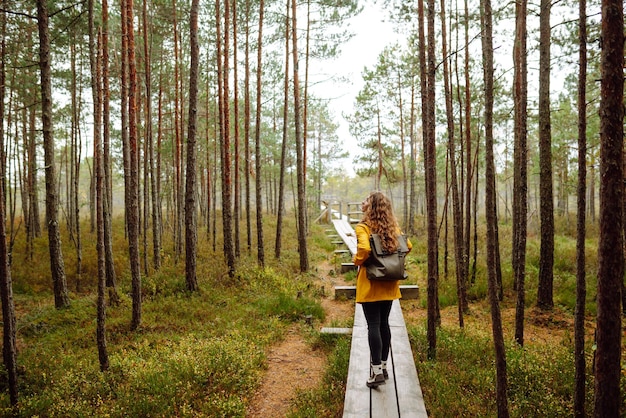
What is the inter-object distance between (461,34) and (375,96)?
10362 mm

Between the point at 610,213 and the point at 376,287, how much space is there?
94.3 inches

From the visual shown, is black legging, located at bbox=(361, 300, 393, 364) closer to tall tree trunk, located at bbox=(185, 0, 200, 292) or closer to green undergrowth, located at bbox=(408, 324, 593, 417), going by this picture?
green undergrowth, located at bbox=(408, 324, 593, 417)

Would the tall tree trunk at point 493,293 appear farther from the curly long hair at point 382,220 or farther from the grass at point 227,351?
the curly long hair at point 382,220

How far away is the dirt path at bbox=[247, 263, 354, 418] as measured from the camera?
190 inches

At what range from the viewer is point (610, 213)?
7.98 ft

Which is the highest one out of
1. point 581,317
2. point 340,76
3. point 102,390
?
point 340,76

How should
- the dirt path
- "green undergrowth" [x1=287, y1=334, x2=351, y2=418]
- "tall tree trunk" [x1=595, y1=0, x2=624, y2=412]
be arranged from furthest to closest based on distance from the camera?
1. the dirt path
2. "green undergrowth" [x1=287, y1=334, x2=351, y2=418]
3. "tall tree trunk" [x1=595, y1=0, x2=624, y2=412]

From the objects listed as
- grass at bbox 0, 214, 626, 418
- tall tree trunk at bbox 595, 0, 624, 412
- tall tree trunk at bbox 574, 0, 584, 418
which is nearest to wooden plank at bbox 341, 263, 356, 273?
grass at bbox 0, 214, 626, 418

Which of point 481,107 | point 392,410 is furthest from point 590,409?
point 481,107

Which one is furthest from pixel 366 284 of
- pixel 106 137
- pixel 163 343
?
pixel 106 137

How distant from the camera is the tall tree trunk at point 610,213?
2.34 meters

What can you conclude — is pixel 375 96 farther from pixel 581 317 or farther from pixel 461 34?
pixel 581 317

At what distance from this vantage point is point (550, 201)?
848cm

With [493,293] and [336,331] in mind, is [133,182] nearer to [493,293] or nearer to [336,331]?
[336,331]
